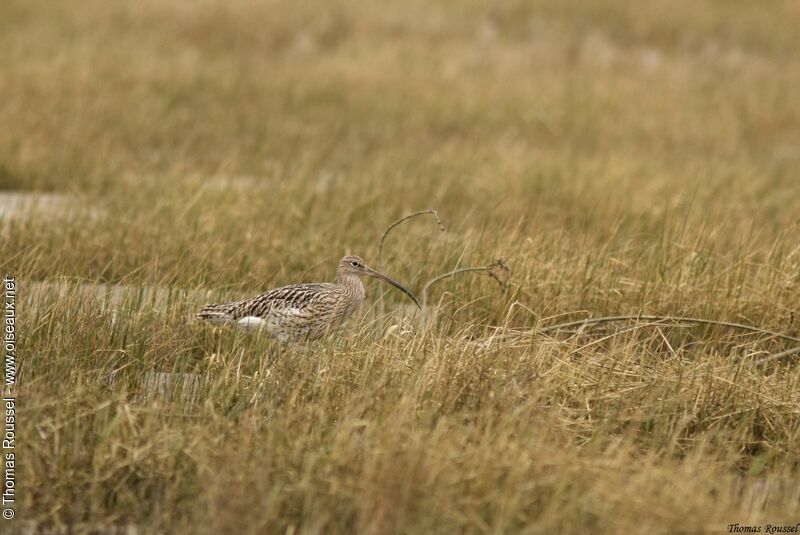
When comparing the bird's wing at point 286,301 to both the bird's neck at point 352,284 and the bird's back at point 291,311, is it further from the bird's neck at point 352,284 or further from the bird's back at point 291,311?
the bird's neck at point 352,284

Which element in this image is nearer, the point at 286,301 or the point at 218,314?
the point at 218,314

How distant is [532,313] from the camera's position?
6.48m

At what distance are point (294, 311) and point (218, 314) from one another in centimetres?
34

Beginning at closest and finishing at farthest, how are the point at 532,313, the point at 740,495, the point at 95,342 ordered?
the point at 740,495 → the point at 95,342 → the point at 532,313

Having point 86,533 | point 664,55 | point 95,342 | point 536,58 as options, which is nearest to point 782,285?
point 95,342

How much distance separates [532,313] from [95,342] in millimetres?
2112

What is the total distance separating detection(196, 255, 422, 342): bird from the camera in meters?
5.98

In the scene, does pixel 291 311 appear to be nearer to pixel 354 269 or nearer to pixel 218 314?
pixel 218 314

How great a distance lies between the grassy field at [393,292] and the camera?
4348mm

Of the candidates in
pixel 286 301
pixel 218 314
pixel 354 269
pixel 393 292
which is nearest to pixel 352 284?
pixel 354 269

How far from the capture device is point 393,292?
7.36 meters

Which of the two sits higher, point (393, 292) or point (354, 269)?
point (354, 269)

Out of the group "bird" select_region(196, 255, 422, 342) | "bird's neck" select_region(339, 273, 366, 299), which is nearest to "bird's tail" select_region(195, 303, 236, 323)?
"bird" select_region(196, 255, 422, 342)

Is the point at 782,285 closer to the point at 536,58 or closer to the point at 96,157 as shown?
the point at 96,157
